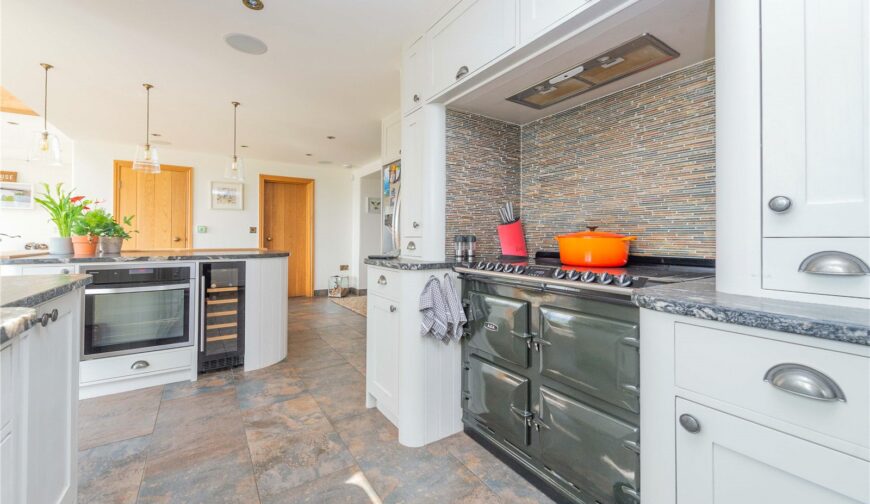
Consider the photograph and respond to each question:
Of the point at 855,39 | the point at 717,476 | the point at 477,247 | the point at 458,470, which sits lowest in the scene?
the point at 458,470

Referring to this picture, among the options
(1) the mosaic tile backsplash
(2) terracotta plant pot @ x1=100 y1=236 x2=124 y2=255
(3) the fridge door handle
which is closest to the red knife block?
(1) the mosaic tile backsplash

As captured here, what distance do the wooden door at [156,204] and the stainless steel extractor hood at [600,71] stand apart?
17.6 feet

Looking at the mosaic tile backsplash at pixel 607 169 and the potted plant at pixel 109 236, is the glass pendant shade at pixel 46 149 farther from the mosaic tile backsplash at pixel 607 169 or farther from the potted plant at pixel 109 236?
the mosaic tile backsplash at pixel 607 169

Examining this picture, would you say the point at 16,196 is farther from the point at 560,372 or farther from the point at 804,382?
the point at 804,382

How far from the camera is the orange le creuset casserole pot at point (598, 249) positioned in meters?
1.55

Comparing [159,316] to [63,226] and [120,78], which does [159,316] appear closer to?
[63,226]

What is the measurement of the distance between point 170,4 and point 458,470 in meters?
2.80

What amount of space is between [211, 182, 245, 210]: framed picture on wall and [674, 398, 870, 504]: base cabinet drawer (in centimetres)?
615

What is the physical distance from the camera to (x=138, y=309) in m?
2.44

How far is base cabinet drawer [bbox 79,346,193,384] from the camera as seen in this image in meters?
2.32

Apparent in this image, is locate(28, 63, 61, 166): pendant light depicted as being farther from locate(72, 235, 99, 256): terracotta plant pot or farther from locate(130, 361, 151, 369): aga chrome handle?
locate(130, 361, 151, 369): aga chrome handle

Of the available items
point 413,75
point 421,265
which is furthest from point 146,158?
point 421,265

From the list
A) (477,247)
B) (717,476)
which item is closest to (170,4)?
(477,247)

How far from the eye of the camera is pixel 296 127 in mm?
4047
